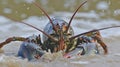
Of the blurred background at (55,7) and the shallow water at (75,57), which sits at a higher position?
the blurred background at (55,7)

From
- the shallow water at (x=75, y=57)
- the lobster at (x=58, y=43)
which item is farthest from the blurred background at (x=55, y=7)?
the lobster at (x=58, y=43)

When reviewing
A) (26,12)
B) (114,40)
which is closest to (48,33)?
(114,40)

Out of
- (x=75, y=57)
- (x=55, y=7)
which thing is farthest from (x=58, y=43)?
(x=55, y=7)

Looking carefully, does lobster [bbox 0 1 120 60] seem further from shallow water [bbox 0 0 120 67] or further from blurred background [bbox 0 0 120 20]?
blurred background [bbox 0 0 120 20]

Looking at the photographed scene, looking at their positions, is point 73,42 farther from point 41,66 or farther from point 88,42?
point 41,66

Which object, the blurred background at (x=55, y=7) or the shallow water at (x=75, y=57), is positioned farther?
the blurred background at (x=55, y=7)

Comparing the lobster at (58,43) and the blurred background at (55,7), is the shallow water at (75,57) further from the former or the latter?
the blurred background at (55,7)
